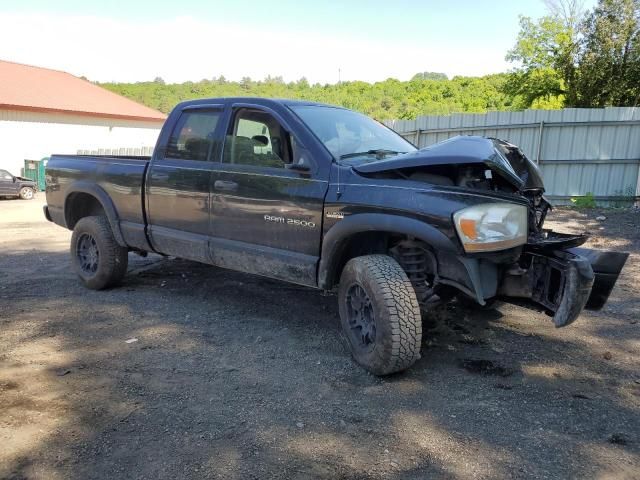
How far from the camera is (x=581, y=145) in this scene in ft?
39.6

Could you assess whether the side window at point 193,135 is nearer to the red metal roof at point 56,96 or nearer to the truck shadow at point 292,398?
the truck shadow at point 292,398

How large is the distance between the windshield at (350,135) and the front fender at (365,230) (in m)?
0.57

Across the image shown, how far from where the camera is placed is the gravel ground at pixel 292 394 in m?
2.79

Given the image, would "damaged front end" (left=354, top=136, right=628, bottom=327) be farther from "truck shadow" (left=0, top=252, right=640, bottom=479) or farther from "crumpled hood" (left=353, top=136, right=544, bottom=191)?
"truck shadow" (left=0, top=252, right=640, bottom=479)

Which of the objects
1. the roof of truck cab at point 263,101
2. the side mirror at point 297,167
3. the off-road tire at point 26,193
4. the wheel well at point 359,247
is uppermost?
the roof of truck cab at point 263,101

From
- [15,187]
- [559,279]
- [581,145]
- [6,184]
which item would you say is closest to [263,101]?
[559,279]

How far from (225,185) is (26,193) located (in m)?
18.5

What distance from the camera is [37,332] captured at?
473 cm

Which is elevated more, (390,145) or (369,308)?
(390,145)

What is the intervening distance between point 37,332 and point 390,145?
3.53 meters

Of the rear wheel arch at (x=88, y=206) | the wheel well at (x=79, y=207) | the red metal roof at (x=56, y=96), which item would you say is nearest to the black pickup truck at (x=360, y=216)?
the rear wheel arch at (x=88, y=206)

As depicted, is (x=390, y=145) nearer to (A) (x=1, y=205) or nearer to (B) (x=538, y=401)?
(B) (x=538, y=401)

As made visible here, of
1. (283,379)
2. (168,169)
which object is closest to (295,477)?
(283,379)

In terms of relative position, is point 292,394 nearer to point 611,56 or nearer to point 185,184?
point 185,184
